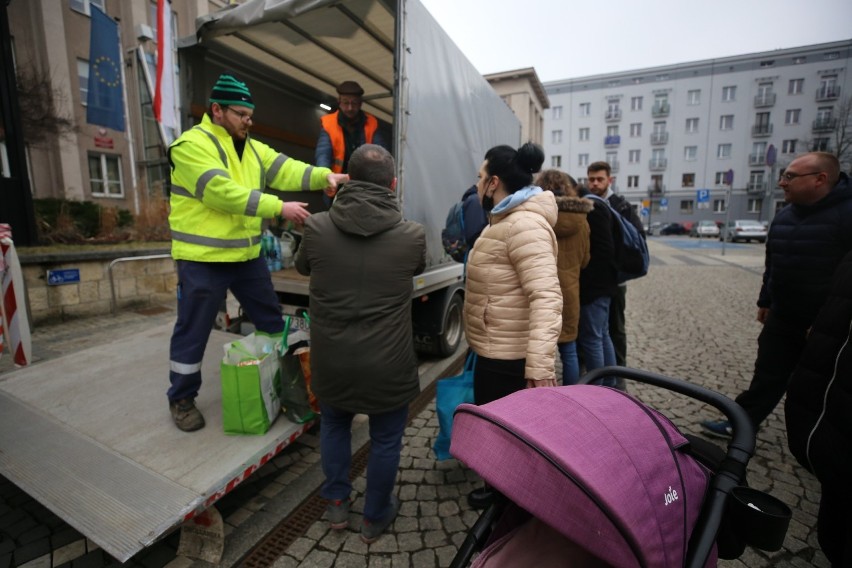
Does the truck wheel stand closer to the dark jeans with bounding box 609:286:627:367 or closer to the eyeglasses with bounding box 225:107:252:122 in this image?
the dark jeans with bounding box 609:286:627:367

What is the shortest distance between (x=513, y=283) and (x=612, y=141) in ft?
187

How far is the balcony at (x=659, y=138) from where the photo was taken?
49.4 m

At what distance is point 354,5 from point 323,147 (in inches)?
51.3

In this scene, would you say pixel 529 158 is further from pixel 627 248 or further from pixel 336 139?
pixel 336 139

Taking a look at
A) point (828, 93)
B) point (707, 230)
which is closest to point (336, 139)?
point (707, 230)

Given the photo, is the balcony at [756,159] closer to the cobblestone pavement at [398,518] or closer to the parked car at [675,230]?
the parked car at [675,230]

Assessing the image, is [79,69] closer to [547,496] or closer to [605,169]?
[605,169]

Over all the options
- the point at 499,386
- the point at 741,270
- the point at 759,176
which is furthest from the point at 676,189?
the point at 499,386

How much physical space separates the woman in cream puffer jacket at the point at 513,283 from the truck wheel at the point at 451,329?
2.37m

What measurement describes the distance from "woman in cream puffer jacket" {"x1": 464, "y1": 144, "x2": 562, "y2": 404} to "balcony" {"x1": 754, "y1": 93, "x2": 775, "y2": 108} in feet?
194

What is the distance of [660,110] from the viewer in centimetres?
4931

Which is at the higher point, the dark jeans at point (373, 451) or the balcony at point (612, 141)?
the balcony at point (612, 141)

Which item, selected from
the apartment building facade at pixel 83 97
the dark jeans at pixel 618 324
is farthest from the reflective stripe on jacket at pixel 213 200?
the apartment building facade at pixel 83 97

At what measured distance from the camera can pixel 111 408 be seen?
2.76 metres
